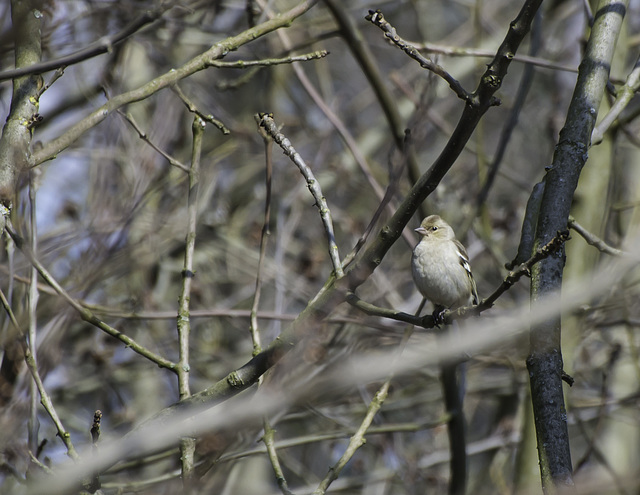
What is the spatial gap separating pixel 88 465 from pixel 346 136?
4.42 metres

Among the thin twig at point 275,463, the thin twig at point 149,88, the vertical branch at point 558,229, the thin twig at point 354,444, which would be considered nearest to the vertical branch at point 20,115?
the thin twig at point 149,88

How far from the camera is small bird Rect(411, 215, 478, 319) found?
4770 mm

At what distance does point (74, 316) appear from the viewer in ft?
11.1

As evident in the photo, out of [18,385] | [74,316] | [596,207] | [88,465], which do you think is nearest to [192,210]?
[74,316]

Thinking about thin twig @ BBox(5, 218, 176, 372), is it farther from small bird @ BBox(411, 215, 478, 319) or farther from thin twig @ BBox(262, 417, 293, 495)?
small bird @ BBox(411, 215, 478, 319)

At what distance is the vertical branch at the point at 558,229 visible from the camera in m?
2.74

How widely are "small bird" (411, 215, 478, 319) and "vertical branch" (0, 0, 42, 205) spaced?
2720 millimetres

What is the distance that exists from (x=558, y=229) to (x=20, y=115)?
8.02 ft

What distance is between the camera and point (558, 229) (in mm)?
3074

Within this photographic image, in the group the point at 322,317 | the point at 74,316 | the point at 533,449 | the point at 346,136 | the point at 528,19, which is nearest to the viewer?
the point at 528,19

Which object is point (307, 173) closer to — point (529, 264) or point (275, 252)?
point (529, 264)

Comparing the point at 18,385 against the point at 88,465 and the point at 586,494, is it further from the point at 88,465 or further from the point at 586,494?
the point at 586,494

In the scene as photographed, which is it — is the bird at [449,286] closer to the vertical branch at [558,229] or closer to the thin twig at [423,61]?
the vertical branch at [558,229]

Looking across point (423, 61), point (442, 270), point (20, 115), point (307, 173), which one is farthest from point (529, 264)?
point (442, 270)
